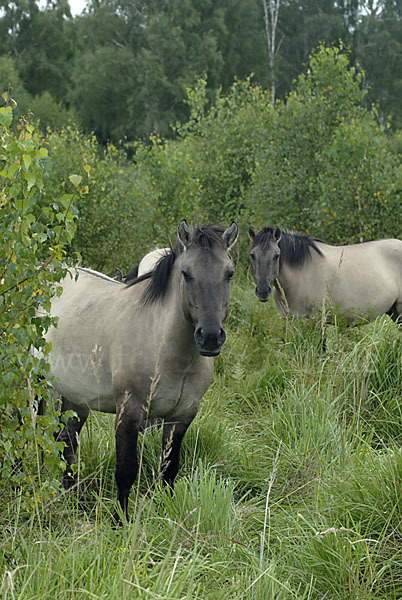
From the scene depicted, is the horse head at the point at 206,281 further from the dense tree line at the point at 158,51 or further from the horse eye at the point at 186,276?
the dense tree line at the point at 158,51

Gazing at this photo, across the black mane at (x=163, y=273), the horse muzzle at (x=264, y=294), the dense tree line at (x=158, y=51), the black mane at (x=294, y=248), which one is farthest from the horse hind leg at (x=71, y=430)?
the dense tree line at (x=158, y=51)

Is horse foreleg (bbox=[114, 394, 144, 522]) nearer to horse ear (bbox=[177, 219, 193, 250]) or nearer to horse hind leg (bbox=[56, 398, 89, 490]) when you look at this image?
horse hind leg (bbox=[56, 398, 89, 490])

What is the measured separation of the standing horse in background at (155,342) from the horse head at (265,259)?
9.70 feet

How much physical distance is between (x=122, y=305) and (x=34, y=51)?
35745 millimetres

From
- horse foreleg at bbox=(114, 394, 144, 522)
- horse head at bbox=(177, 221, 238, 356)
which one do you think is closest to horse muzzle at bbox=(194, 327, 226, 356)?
horse head at bbox=(177, 221, 238, 356)

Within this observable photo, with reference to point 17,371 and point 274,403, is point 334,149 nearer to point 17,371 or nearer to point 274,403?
point 274,403

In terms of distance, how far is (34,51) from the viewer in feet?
118

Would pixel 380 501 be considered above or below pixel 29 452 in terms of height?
below

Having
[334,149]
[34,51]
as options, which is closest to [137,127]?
[34,51]

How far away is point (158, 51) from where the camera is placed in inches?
1251

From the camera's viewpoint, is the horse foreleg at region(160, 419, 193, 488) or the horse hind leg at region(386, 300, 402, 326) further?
the horse hind leg at region(386, 300, 402, 326)

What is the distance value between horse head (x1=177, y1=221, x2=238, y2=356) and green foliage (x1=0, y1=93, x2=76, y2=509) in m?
0.80

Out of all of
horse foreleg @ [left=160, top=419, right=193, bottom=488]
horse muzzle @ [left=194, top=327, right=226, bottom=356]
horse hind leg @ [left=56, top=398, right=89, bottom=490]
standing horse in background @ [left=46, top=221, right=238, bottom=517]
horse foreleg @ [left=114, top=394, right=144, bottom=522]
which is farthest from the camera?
horse hind leg @ [left=56, top=398, right=89, bottom=490]

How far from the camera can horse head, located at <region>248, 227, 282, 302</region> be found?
7078 millimetres
